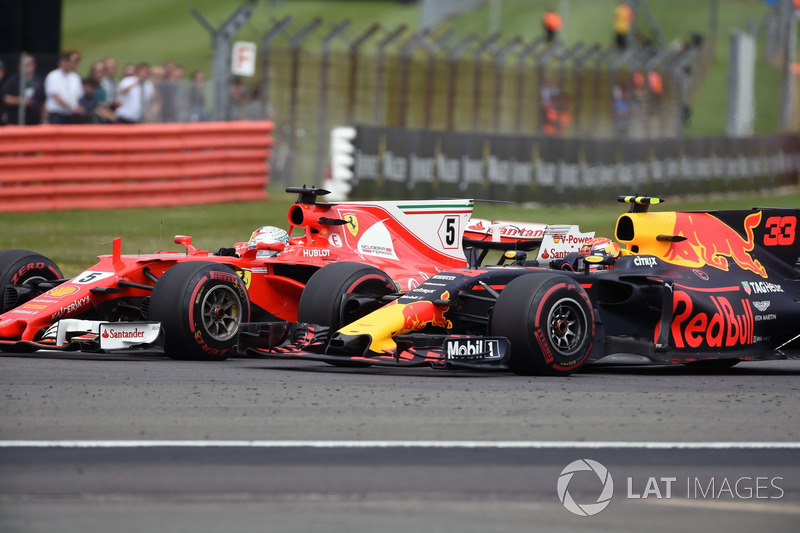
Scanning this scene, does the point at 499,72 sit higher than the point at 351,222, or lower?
higher

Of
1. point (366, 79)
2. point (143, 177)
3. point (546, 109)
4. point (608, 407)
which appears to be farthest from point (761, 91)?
point (608, 407)

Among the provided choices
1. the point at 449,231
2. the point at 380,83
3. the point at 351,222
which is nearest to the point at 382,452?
the point at 351,222

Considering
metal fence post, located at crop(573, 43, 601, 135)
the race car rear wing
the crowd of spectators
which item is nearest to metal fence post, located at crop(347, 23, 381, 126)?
the crowd of spectators

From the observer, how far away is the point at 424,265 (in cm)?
1173

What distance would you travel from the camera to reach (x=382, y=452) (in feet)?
20.6

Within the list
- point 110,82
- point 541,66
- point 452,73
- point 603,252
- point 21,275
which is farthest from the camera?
point 541,66

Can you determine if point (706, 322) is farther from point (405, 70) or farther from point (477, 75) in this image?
point (477, 75)

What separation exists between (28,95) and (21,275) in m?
10.0

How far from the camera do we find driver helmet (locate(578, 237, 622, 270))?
1016 centimetres

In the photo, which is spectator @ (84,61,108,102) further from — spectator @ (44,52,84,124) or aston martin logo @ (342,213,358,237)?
aston martin logo @ (342,213,358,237)

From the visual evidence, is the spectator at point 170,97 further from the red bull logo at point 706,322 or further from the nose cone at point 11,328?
the red bull logo at point 706,322

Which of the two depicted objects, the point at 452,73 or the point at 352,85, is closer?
the point at 352,85

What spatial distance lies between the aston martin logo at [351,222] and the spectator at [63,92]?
1027 centimetres

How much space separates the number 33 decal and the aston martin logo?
129 inches
